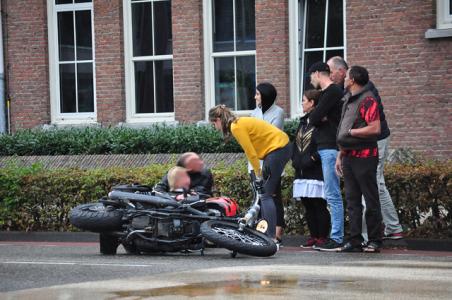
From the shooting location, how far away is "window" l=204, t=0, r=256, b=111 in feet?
71.1

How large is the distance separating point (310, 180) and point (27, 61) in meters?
11.5

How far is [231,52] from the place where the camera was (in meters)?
21.8

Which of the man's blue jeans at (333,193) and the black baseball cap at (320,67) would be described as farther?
the black baseball cap at (320,67)

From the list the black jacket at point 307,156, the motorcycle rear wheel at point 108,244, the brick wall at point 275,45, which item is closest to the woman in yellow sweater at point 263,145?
the black jacket at point 307,156

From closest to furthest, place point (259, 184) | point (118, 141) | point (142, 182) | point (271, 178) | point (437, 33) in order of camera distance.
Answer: point (259, 184)
point (271, 178)
point (142, 182)
point (437, 33)
point (118, 141)

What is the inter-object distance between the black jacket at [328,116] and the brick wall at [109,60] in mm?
9703

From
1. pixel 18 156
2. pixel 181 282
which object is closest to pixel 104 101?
pixel 18 156

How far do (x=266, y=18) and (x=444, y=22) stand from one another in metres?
3.46

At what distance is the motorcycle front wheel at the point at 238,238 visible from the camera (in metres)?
12.1

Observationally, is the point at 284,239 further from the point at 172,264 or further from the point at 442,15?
the point at 442,15

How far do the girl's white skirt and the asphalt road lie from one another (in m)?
0.66

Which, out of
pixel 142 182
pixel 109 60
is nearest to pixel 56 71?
pixel 109 60

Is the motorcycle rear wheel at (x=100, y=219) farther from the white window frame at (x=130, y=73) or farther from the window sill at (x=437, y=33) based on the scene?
the white window frame at (x=130, y=73)

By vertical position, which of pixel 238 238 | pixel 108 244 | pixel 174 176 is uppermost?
pixel 174 176
